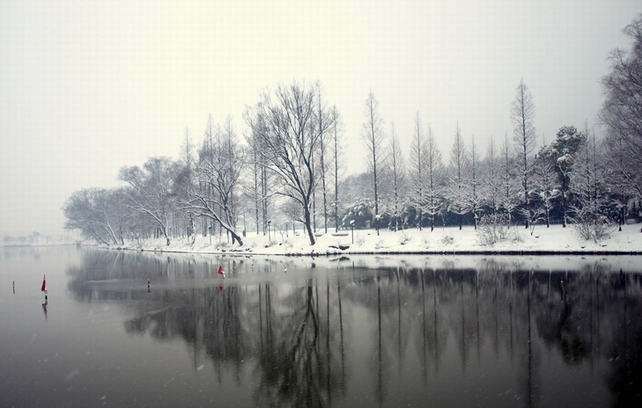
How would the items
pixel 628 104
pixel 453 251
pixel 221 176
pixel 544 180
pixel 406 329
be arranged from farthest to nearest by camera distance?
pixel 221 176, pixel 544 180, pixel 453 251, pixel 628 104, pixel 406 329

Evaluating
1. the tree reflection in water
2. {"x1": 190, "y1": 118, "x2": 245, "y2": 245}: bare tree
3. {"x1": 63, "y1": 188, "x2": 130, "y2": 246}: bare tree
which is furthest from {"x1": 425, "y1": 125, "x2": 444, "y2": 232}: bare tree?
{"x1": 63, "y1": 188, "x2": 130, "y2": 246}: bare tree

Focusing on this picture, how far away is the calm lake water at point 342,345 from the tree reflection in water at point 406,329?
0.05m

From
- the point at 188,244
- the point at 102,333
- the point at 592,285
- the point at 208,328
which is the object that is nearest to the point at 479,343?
the point at 208,328

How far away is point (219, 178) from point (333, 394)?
4318 cm

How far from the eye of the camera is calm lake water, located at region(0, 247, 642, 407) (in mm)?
7207

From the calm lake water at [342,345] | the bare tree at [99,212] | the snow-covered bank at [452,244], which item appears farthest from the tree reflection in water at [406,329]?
the bare tree at [99,212]

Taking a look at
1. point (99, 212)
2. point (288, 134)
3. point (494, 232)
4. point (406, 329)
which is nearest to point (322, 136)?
point (288, 134)

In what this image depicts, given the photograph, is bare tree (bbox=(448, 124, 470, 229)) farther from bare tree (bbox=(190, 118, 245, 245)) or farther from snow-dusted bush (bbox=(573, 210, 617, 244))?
bare tree (bbox=(190, 118, 245, 245))

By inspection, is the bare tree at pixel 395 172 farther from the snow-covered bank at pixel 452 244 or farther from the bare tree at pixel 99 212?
the bare tree at pixel 99 212

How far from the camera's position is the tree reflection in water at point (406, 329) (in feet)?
24.7

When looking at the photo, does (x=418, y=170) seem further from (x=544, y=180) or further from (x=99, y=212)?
(x=99, y=212)

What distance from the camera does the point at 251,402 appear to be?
6938 millimetres

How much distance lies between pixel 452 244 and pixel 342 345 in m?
27.1

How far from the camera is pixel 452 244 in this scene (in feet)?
114
